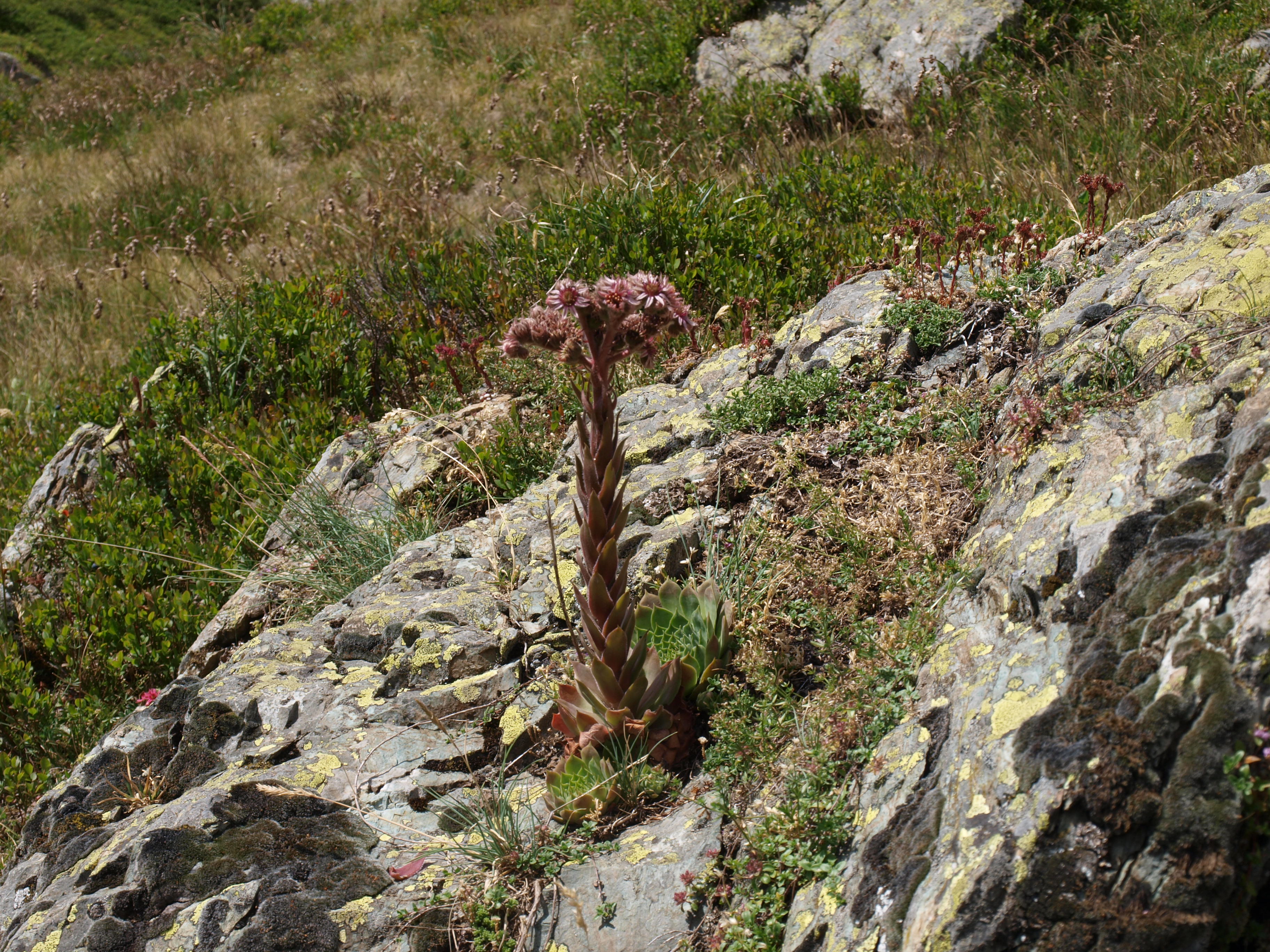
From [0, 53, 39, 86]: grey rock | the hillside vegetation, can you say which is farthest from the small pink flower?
[0, 53, 39, 86]: grey rock

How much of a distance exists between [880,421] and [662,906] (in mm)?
1965

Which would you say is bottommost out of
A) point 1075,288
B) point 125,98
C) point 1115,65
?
point 1075,288

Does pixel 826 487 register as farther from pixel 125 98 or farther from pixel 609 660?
A: pixel 125 98

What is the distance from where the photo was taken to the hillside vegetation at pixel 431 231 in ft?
16.0

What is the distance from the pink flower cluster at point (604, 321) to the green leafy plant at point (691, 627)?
2.75 feet

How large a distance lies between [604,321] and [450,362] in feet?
11.1

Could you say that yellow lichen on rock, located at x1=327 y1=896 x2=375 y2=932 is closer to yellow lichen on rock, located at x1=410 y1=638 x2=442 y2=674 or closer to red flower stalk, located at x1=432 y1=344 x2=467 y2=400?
yellow lichen on rock, located at x1=410 y1=638 x2=442 y2=674

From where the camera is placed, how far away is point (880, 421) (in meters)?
3.38

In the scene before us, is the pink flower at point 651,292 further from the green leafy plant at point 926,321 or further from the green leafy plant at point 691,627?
the green leafy plant at point 926,321

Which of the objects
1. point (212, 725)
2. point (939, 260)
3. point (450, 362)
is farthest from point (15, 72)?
point (939, 260)

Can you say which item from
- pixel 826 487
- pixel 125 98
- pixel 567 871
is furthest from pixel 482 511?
pixel 125 98

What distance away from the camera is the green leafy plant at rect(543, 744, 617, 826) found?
250cm

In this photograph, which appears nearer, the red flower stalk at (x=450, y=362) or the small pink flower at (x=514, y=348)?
the small pink flower at (x=514, y=348)

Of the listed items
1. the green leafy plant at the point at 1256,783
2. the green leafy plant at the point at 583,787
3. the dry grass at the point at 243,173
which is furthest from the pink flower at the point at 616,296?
the dry grass at the point at 243,173
